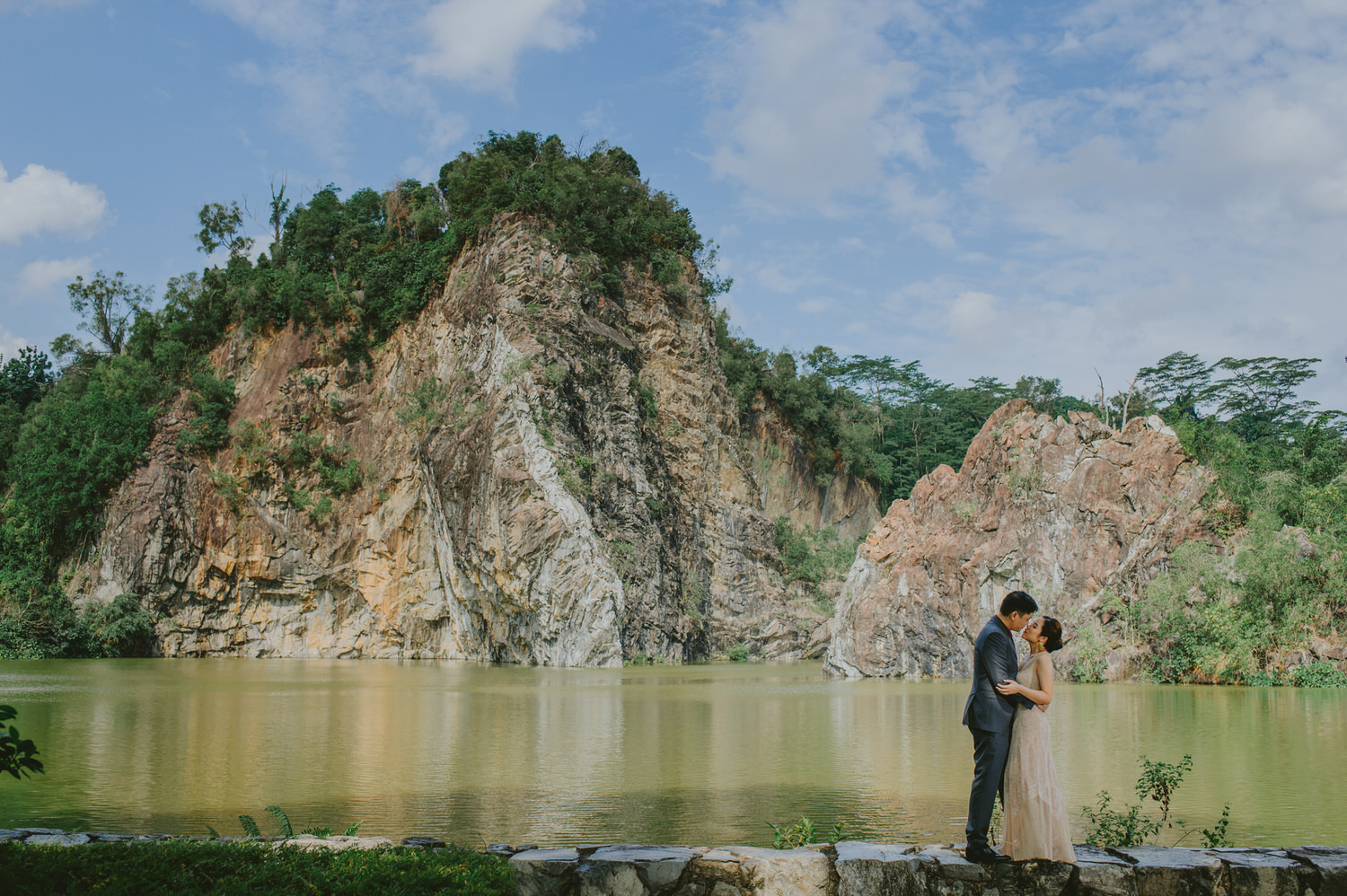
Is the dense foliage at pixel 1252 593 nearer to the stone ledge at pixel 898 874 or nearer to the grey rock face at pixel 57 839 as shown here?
the stone ledge at pixel 898 874

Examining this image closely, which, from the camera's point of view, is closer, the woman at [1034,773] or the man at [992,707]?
the woman at [1034,773]

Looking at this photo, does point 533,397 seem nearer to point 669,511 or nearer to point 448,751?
point 669,511

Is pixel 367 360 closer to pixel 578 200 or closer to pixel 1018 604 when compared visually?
pixel 578 200

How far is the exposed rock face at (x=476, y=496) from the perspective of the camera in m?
36.9

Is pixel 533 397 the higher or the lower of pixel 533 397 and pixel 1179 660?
the higher

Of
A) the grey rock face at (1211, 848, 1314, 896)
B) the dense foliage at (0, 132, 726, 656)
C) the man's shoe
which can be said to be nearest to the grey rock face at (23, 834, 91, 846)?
the man's shoe

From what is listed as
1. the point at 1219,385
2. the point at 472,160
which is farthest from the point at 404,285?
the point at 1219,385

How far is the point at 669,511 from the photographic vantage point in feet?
143

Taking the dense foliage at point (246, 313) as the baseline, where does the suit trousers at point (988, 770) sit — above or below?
below

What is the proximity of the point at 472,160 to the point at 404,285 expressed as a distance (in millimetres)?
7151

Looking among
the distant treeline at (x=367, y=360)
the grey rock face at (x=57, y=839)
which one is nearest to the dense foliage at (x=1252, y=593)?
the distant treeline at (x=367, y=360)

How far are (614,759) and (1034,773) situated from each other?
758cm

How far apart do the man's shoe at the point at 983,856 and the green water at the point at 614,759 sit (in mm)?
2329

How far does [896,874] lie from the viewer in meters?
5.52
